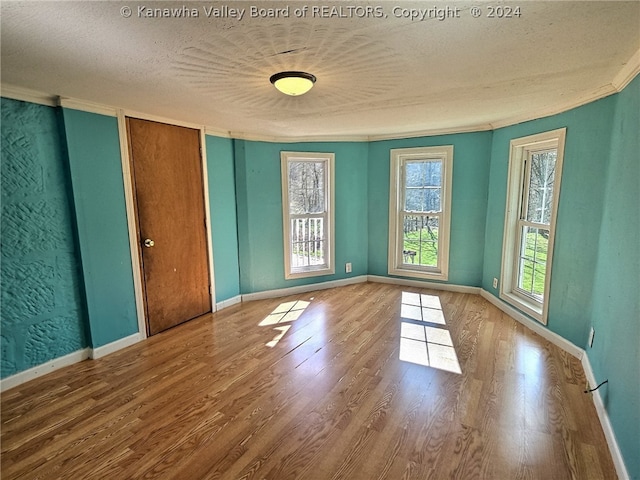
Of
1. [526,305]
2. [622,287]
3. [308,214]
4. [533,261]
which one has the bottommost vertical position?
[526,305]

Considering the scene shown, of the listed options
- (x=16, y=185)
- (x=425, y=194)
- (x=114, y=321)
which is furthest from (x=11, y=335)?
(x=425, y=194)

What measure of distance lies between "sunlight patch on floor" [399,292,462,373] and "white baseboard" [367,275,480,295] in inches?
15.1

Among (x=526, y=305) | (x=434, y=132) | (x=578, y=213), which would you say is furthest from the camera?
(x=434, y=132)

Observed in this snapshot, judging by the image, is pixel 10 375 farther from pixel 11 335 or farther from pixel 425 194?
pixel 425 194

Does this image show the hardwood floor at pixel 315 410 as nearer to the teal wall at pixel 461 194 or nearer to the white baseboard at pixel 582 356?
the white baseboard at pixel 582 356

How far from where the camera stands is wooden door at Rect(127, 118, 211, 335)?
305 cm

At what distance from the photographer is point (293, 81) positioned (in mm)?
1953

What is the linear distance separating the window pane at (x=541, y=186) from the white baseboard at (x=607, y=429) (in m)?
1.36

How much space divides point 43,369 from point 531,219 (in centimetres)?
452

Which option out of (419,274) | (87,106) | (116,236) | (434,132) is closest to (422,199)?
(434,132)

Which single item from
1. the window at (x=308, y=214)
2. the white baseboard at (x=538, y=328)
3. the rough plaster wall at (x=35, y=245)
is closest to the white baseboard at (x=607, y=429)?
the white baseboard at (x=538, y=328)

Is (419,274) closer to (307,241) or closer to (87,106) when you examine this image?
(307,241)

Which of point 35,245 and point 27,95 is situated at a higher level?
point 27,95

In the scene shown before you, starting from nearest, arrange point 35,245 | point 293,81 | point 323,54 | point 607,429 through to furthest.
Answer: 1. point 323,54
2. point 607,429
3. point 293,81
4. point 35,245
